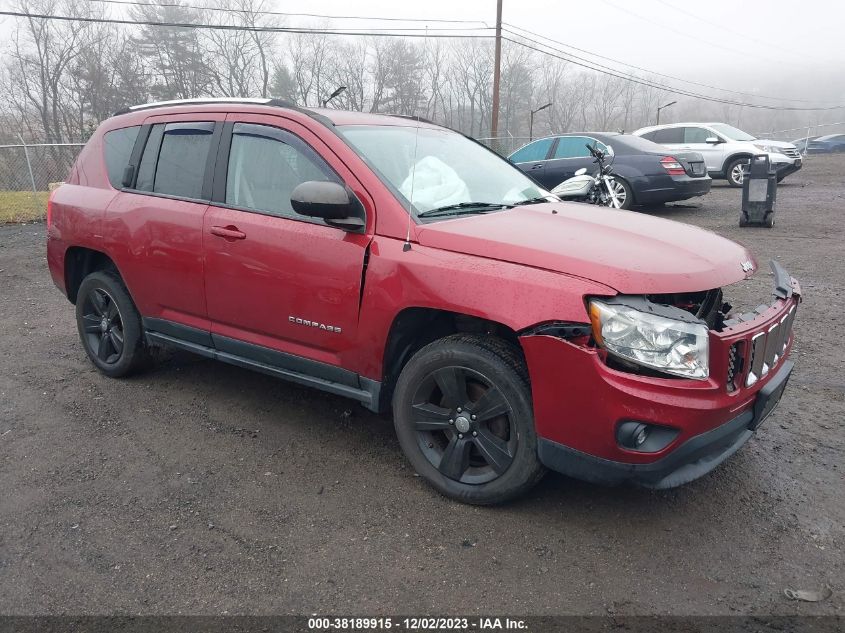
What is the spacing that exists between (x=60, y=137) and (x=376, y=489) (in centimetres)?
4288

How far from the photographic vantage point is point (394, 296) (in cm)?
297

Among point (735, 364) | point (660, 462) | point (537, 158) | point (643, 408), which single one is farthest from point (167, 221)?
point (537, 158)

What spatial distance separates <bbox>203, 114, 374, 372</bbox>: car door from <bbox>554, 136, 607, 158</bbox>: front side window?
957 centimetres


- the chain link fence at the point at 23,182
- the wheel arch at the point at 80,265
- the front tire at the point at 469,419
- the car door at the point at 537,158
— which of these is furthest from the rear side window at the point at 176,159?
the chain link fence at the point at 23,182

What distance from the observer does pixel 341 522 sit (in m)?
2.89

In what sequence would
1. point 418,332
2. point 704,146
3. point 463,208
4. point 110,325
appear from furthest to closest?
point 704,146
point 110,325
point 463,208
point 418,332

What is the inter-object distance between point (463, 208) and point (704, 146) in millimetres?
15080

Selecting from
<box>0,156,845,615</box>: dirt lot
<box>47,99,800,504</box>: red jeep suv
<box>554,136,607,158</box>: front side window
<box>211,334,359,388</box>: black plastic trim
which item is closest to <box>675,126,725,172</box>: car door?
<box>554,136,607,158</box>: front side window

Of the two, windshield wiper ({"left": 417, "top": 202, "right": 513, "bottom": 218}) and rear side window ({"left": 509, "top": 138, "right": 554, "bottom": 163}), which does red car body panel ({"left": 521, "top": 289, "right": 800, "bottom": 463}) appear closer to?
windshield wiper ({"left": 417, "top": 202, "right": 513, "bottom": 218})

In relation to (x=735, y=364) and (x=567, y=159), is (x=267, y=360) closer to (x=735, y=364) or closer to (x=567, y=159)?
(x=735, y=364)

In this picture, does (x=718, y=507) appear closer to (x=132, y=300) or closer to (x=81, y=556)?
(x=81, y=556)

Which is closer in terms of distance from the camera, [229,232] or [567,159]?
[229,232]

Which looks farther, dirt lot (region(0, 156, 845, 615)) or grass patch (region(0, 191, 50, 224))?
grass patch (region(0, 191, 50, 224))

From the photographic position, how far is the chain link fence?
545 inches
